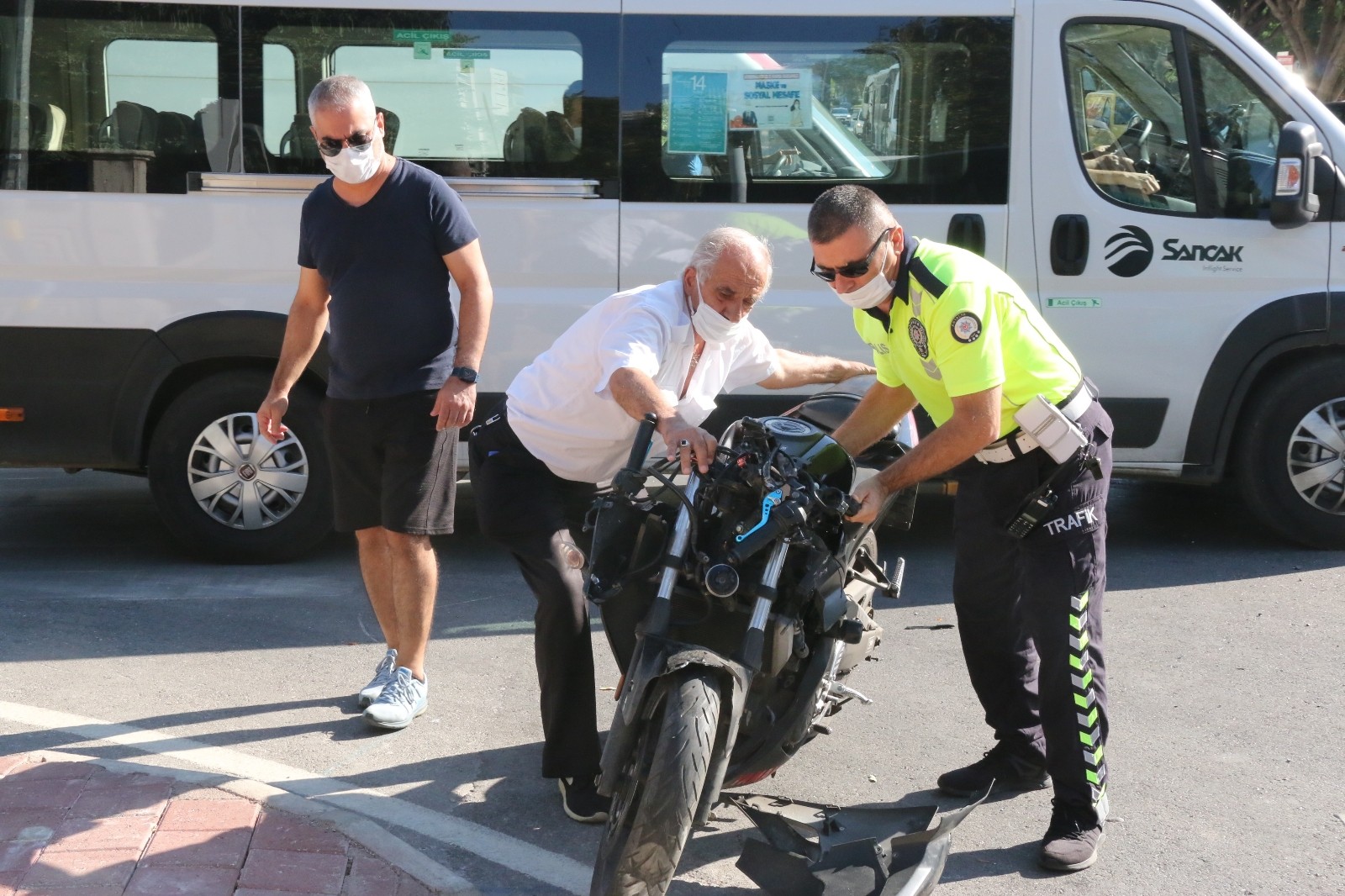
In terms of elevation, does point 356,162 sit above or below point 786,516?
above

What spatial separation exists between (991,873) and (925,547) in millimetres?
3290

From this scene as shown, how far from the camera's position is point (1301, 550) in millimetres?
6723

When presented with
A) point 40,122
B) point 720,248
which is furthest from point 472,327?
point 40,122

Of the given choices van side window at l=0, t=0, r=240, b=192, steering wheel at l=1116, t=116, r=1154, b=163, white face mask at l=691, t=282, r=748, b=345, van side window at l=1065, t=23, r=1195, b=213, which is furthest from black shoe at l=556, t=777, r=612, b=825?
steering wheel at l=1116, t=116, r=1154, b=163

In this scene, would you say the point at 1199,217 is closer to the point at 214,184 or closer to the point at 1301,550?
the point at 1301,550

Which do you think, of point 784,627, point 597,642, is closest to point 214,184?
point 597,642

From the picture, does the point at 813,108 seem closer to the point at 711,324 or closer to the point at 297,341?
the point at 297,341

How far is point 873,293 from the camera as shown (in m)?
3.69

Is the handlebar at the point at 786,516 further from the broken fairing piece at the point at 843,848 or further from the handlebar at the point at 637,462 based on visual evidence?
the broken fairing piece at the point at 843,848

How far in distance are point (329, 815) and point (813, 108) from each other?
12.3 feet

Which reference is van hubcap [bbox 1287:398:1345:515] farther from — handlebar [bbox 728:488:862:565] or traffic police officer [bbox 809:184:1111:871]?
handlebar [bbox 728:488:862:565]

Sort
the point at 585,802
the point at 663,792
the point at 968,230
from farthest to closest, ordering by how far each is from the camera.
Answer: the point at 968,230 < the point at 585,802 < the point at 663,792

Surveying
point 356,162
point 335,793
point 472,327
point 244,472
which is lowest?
point 335,793

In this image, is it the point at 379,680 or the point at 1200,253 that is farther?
the point at 1200,253
